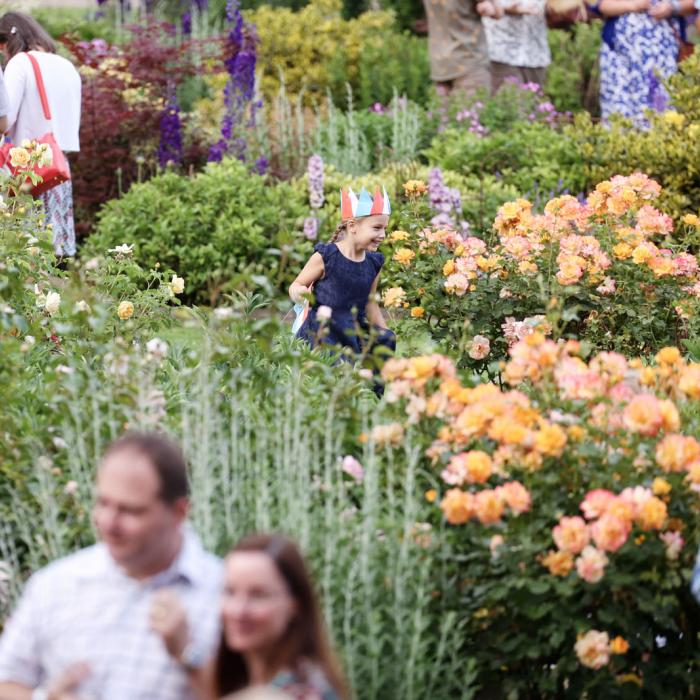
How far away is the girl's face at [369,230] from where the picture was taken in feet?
21.0

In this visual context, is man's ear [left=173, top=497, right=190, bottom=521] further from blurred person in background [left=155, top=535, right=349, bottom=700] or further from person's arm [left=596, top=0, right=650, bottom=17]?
person's arm [left=596, top=0, right=650, bottom=17]

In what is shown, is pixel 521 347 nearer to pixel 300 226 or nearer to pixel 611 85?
pixel 300 226

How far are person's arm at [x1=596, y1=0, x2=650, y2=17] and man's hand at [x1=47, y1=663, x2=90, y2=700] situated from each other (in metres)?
9.44

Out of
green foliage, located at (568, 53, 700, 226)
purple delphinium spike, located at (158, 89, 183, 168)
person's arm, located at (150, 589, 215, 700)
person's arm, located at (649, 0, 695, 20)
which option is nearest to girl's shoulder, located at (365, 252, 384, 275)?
green foliage, located at (568, 53, 700, 226)

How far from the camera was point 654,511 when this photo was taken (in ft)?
11.0

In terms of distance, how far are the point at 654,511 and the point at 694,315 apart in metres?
2.74

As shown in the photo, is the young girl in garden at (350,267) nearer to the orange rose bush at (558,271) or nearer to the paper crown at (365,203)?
the paper crown at (365,203)

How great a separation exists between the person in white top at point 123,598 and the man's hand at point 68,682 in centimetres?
2

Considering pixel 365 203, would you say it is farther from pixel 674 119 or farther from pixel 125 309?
pixel 674 119

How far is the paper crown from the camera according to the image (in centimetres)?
632

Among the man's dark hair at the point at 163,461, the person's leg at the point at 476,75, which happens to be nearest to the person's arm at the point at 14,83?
the man's dark hair at the point at 163,461

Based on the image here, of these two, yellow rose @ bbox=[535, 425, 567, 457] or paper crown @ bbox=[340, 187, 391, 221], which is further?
paper crown @ bbox=[340, 187, 391, 221]

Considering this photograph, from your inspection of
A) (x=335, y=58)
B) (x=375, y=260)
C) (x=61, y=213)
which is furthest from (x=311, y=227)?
(x=335, y=58)

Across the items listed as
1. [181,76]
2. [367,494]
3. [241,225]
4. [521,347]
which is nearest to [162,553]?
[367,494]
